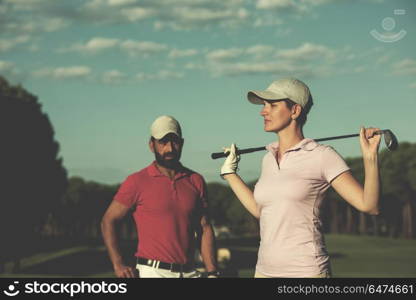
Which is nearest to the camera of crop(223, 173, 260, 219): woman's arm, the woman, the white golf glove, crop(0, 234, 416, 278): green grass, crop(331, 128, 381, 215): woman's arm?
crop(331, 128, 381, 215): woman's arm

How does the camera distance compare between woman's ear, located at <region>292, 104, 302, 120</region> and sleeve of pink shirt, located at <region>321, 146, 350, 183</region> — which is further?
woman's ear, located at <region>292, 104, 302, 120</region>

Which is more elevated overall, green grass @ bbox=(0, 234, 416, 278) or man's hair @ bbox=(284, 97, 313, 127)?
green grass @ bbox=(0, 234, 416, 278)

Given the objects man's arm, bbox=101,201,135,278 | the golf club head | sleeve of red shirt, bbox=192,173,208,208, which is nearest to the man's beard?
sleeve of red shirt, bbox=192,173,208,208

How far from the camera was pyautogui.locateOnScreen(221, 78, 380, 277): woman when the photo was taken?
6.02m

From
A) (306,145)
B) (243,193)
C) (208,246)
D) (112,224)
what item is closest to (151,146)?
(112,224)

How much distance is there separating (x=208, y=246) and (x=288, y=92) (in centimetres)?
247

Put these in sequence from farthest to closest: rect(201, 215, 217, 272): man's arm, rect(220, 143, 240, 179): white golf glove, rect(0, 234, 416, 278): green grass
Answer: rect(0, 234, 416, 278): green grass
rect(201, 215, 217, 272): man's arm
rect(220, 143, 240, 179): white golf glove

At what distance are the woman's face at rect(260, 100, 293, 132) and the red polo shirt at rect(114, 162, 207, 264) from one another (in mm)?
1964

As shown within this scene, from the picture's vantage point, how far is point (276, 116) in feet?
21.5

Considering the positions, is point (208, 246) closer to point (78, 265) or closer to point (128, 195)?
point (128, 195)

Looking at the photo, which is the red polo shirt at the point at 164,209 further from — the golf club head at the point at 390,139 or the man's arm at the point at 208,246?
the golf club head at the point at 390,139

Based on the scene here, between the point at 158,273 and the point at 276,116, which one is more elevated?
the point at 276,116

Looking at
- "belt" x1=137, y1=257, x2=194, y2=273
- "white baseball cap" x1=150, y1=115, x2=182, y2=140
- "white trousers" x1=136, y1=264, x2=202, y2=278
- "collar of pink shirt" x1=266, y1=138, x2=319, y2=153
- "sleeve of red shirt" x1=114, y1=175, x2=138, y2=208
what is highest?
"white baseball cap" x1=150, y1=115, x2=182, y2=140

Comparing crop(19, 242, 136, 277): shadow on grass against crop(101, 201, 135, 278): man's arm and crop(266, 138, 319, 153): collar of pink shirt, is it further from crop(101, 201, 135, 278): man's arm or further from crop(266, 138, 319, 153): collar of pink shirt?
crop(266, 138, 319, 153): collar of pink shirt
